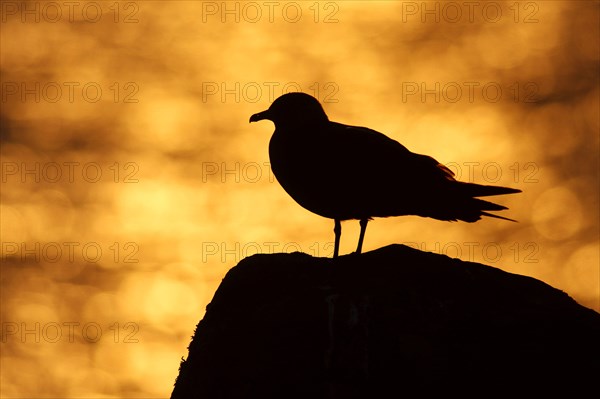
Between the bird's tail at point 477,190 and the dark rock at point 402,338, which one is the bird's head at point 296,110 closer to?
the bird's tail at point 477,190

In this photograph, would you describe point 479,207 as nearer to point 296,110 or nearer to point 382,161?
point 382,161

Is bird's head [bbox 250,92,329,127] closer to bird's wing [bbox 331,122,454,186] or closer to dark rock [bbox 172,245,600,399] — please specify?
bird's wing [bbox 331,122,454,186]

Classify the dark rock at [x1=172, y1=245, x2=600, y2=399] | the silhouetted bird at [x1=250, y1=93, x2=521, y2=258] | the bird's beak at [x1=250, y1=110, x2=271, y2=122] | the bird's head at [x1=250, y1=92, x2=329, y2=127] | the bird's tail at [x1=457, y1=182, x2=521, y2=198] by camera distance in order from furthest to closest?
the bird's beak at [x1=250, y1=110, x2=271, y2=122], the bird's head at [x1=250, y1=92, x2=329, y2=127], the silhouetted bird at [x1=250, y1=93, x2=521, y2=258], the bird's tail at [x1=457, y1=182, x2=521, y2=198], the dark rock at [x1=172, y1=245, x2=600, y2=399]

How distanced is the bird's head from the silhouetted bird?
1.40 feet

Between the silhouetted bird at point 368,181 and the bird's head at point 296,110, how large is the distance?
0.43 m

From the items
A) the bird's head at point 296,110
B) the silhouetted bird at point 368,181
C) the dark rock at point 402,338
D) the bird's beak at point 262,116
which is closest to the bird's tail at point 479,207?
the silhouetted bird at point 368,181

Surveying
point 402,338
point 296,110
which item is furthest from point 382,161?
point 402,338

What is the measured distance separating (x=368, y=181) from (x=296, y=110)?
1.47 m

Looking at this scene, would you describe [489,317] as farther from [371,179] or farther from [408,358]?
[371,179]

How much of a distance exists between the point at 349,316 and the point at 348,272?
40.6 inches

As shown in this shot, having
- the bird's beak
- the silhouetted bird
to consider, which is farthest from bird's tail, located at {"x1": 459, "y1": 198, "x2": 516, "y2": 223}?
the bird's beak

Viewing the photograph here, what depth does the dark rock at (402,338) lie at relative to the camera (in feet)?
25.1

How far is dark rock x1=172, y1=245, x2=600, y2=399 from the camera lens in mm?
7637

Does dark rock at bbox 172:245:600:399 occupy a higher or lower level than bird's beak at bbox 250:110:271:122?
lower
